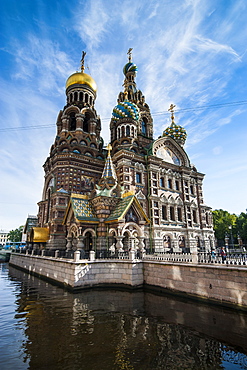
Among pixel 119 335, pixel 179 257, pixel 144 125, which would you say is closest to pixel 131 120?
pixel 144 125

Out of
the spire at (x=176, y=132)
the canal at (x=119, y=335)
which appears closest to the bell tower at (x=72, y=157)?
the spire at (x=176, y=132)

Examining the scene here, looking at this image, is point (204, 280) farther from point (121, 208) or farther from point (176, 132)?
point (176, 132)

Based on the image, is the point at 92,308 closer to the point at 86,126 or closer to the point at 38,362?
the point at 38,362

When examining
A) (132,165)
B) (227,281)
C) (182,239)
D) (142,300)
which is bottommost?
(142,300)

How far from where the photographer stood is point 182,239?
28250 mm

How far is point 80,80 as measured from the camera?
3328cm

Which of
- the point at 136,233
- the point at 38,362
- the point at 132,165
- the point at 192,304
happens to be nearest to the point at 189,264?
the point at 192,304

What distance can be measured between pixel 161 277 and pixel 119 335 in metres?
6.68

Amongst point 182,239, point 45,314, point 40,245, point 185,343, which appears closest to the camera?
point 185,343

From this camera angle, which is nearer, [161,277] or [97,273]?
[161,277]

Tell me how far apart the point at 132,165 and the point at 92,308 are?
61.1 feet

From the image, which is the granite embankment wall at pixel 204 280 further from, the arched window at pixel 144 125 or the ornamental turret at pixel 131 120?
the arched window at pixel 144 125

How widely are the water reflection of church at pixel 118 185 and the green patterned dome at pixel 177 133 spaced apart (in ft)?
0.55

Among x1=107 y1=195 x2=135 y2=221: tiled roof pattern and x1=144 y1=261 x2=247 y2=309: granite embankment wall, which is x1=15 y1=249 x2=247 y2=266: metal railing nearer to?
x1=144 y1=261 x2=247 y2=309: granite embankment wall
